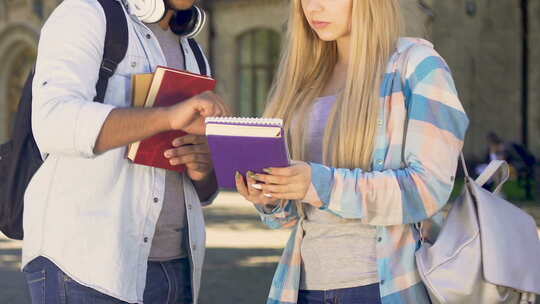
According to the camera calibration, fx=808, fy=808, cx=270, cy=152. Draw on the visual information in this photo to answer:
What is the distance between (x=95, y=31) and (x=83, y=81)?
0.57 feet

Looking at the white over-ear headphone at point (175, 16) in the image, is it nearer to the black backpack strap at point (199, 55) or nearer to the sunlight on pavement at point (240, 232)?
the black backpack strap at point (199, 55)

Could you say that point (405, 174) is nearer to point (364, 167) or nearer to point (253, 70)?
point (364, 167)

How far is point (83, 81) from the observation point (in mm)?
2162

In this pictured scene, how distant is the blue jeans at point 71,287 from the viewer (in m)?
2.21

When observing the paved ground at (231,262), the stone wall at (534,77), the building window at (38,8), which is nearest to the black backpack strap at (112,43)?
the paved ground at (231,262)

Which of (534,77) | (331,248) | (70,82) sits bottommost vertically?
(534,77)

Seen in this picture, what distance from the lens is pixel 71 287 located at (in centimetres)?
221

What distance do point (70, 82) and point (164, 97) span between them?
10.7 inches

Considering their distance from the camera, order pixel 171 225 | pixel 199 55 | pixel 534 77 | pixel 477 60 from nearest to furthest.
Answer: pixel 171 225 → pixel 199 55 → pixel 477 60 → pixel 534 77

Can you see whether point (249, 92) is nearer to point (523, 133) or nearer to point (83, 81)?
point (523, 133)

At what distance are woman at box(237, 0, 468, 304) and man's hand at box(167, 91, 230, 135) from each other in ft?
0.64

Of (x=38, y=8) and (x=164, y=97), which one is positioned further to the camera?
(x=38, y=8)

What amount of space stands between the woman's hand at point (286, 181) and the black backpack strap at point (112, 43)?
21.8 inches

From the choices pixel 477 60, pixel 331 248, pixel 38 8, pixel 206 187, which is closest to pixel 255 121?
pixel 331 248
